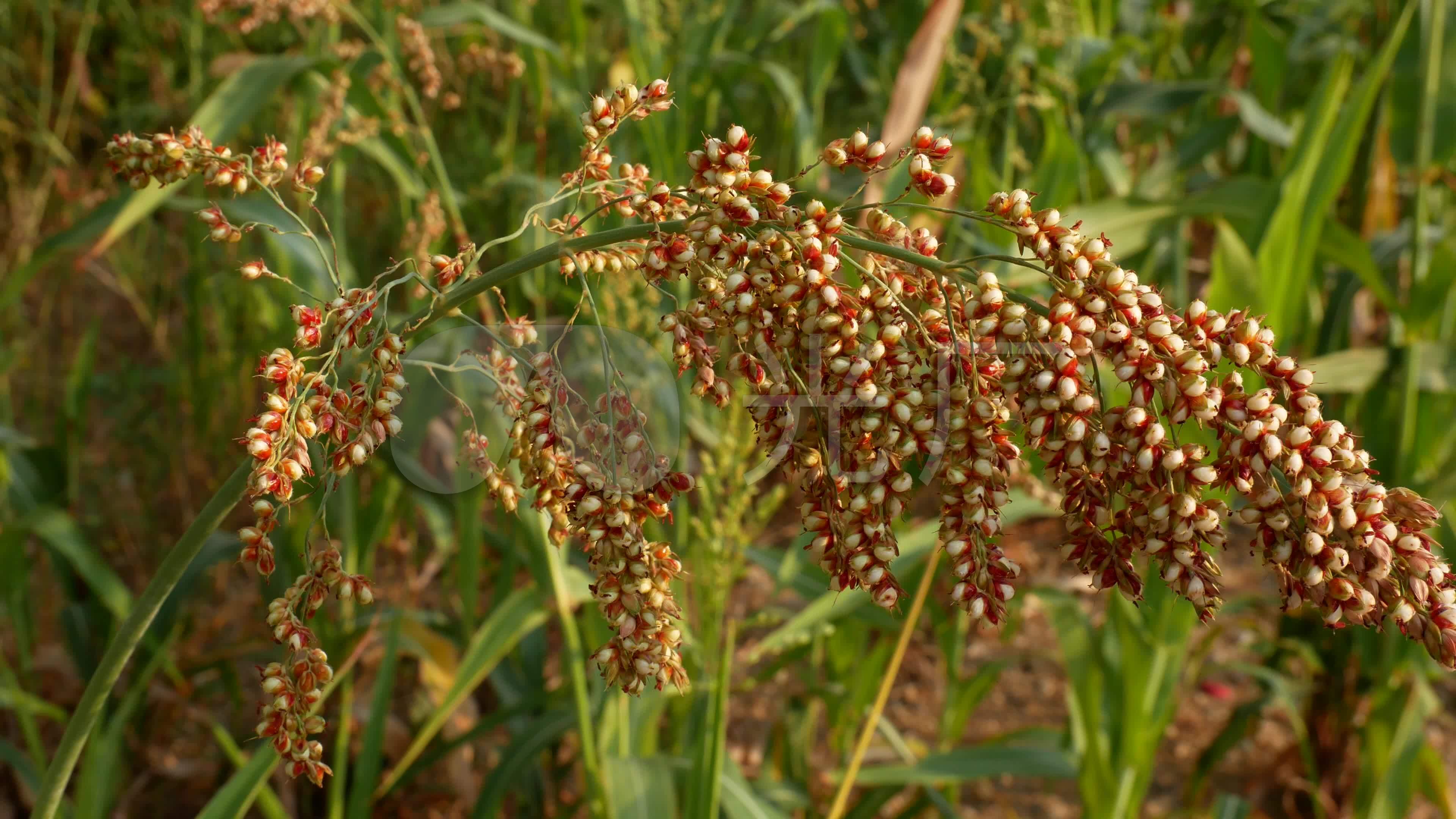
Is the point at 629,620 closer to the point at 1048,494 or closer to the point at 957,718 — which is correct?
the point at 1048,494

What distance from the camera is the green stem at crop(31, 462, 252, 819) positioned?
0.84 meters

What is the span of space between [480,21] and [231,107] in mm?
638

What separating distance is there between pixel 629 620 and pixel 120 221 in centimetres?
130

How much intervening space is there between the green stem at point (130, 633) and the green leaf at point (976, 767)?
54.0 inches

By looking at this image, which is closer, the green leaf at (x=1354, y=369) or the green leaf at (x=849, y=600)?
the green leaf at (x=849, y=600)

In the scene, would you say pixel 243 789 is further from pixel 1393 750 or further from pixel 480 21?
pixel 1393 750

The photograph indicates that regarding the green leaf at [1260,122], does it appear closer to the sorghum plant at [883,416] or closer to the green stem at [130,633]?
the sorghum plant at [883,416]

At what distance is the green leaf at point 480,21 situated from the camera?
2.16 metres

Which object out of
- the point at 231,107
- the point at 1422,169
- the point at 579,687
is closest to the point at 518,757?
the point at 579,687

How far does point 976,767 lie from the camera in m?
2.00

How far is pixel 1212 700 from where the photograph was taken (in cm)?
314

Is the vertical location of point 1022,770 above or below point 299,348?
below

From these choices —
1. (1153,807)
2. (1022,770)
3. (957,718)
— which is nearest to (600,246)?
(1022,770)

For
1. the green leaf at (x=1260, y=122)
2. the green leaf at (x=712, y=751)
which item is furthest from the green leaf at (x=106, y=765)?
the green leaf at (x=1260, y=122)
